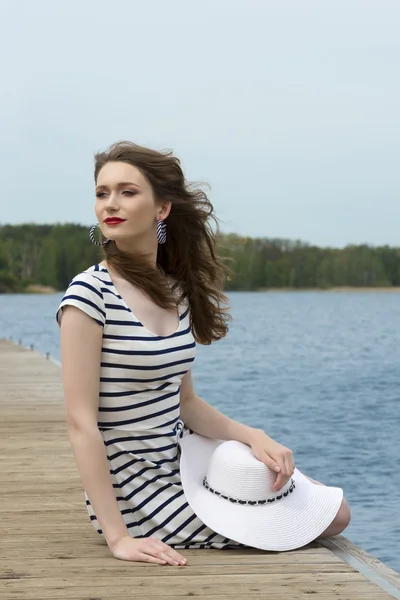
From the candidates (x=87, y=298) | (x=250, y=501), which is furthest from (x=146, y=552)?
(x=87, y=298)

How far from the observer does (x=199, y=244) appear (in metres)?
3.25

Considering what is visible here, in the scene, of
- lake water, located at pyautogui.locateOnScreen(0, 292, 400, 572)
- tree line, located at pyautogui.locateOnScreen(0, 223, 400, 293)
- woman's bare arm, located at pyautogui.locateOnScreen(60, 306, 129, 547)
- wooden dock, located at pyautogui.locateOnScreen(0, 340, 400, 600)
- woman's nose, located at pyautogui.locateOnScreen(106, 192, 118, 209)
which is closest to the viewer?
wooden dock, located at pyautogui.locateOnScreen(0, 340, 400, 600)

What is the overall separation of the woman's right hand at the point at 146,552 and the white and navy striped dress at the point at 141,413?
0.11 meters

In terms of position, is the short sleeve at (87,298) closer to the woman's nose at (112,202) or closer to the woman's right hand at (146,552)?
the woman's nose at (112,202)

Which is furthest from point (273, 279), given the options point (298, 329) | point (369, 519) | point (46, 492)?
point (46, 492)

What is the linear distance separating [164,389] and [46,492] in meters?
1.51

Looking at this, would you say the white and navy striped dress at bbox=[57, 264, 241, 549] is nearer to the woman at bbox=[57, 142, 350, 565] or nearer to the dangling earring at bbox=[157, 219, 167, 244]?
the woman at bbox=[57, 142, 350, 565]

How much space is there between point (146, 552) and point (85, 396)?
50 centimetres

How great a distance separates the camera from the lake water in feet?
32.1

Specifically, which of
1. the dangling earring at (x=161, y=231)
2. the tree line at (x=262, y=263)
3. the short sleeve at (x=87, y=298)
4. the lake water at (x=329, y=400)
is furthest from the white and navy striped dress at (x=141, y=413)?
the tree line at (x=262, y=263)

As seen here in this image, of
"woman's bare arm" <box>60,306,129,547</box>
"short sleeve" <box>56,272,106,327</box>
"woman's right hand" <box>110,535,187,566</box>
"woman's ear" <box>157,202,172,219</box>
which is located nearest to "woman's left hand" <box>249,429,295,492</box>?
"woman's right hand" <box>110,535,187,566</box>

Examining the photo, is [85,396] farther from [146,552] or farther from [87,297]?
[146,552]

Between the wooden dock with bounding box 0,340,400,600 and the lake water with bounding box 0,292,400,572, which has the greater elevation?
the wooden dock with bounding box 0,340,400,600

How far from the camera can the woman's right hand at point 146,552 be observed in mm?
2865
